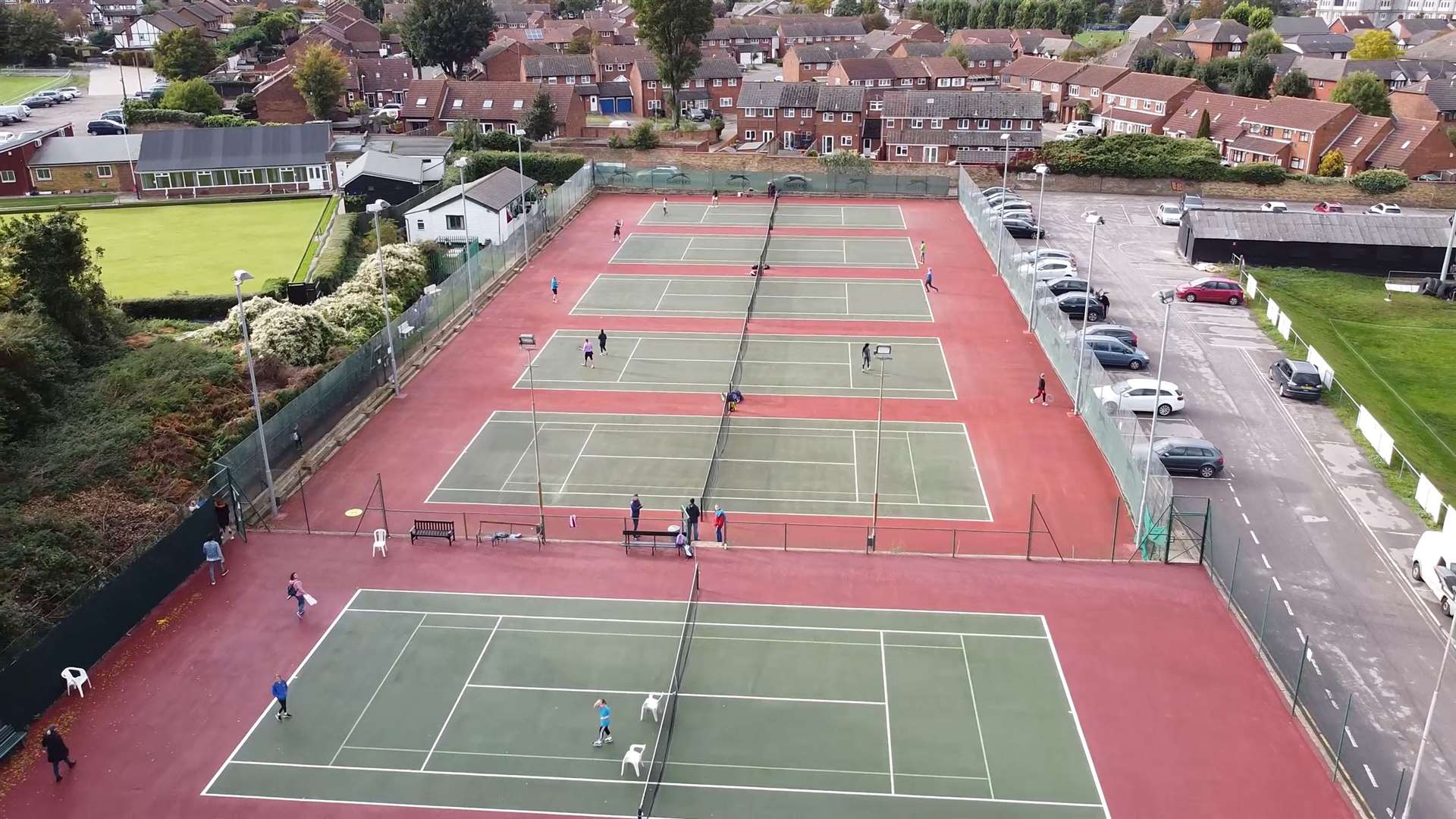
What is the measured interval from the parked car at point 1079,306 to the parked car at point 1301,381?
27.1 ft

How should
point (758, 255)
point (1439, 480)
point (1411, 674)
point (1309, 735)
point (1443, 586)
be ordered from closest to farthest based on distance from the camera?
point (1309, 735) → point (1411, 674) → point (1443, 586) → point (1439, 480) → point (758, 255)

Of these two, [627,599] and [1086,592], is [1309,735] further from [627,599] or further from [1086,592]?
[627,599]

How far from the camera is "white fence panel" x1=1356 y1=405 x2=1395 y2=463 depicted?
30.9 meters

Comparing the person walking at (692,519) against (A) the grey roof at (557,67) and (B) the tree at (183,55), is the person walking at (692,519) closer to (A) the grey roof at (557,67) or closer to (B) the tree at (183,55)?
(A) the grey roof at (557,67)

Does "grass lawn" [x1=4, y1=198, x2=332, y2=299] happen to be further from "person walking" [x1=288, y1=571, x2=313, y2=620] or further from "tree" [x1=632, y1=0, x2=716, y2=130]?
"tree" [x1=632, y1=0, x2=716, y2=130]

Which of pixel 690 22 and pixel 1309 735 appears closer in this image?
pixel 1309 735

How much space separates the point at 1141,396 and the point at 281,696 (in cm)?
2621

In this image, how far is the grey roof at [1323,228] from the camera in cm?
5169

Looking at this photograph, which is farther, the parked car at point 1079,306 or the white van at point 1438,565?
the parked car at point 1079,306

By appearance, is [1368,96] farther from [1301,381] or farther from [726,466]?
[726,466]

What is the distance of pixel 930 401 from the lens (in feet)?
117

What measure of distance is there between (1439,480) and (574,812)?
87.0 feet

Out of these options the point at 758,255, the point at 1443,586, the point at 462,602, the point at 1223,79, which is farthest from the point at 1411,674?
the point at 1223,79

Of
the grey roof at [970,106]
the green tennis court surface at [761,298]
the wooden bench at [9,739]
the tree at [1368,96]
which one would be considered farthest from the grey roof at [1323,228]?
the wooden bench at [9,739]
